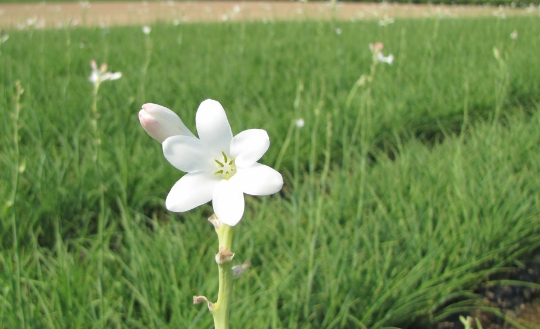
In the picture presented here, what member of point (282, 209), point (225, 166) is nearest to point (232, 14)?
point (282, 209)

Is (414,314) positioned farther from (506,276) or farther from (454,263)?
(506,276)

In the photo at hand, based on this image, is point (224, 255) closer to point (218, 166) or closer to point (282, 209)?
point (218, 166)

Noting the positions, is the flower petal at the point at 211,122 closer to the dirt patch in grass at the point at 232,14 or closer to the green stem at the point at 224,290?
the green stem at the point at 224,290

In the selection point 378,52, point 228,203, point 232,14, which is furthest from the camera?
point 232,14

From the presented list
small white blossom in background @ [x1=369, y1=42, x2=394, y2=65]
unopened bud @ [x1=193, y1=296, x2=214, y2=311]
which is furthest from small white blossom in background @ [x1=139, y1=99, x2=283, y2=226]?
small white blossom in background @ [x1=369, y1=42, x2=394, y2=65]

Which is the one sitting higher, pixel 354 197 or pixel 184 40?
pixel 184 40

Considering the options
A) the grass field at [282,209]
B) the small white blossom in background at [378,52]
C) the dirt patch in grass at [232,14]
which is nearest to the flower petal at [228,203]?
the grass field at [282,209]

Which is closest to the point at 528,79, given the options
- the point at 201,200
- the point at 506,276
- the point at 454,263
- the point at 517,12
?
the point at 506,276
